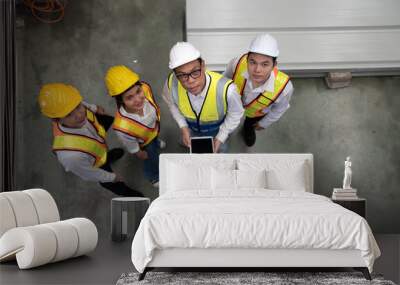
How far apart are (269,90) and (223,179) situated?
1282 millimetres

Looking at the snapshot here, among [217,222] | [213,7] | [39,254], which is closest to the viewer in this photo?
[217,222]

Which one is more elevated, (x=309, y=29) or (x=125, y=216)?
(x=309, y=29)

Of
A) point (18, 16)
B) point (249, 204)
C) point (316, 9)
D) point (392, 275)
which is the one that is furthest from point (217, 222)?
point (18, 16)

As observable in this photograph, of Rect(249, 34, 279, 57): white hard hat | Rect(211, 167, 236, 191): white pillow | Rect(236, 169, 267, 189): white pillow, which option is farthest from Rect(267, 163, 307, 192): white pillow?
Rect(249, 34, 279, 57): white hard hat

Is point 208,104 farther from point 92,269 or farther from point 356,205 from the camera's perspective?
point 92,269

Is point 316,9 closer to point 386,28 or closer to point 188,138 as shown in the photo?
point 386,28

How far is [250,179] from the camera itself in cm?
598

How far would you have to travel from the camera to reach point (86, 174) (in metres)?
6.98

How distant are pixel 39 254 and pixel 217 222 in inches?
54.1

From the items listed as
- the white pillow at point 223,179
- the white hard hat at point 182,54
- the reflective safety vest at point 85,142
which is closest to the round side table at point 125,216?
the reflective safety vest at point 85,142

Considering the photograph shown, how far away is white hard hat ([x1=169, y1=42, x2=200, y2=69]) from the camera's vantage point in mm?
6641

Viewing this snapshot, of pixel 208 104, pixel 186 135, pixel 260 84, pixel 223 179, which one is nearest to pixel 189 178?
pixel 223 179

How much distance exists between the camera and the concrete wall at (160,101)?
6.84 m

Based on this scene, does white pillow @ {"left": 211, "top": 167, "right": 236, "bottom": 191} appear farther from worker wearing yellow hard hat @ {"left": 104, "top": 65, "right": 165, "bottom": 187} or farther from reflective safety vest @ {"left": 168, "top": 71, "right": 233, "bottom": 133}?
worker wearing yellow hard hat @ {"left": 104, "top": 65, "right": 165, "bottom": 187}
